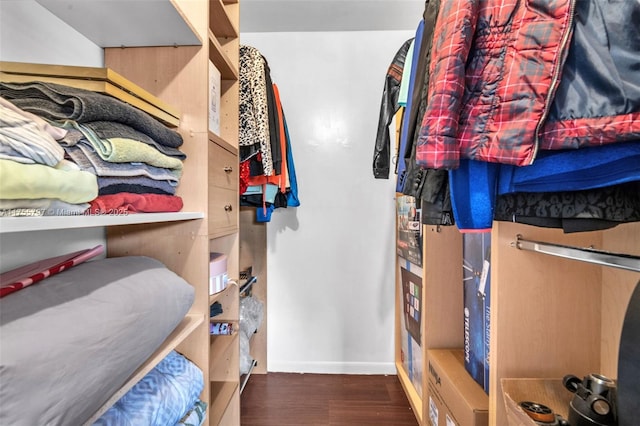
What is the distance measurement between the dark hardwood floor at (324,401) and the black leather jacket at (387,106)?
1363 mm

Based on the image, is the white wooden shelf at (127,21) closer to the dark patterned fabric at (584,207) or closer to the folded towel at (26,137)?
the folded towel at (26,137)

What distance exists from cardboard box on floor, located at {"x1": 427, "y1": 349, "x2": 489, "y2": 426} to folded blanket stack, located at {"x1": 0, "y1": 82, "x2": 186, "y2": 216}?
1203 millimetres

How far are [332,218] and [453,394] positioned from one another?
4.18 ft

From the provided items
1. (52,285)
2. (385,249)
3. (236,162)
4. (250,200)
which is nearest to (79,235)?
(52,285)

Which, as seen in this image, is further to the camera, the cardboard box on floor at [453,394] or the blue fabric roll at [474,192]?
the cardboard box on floor at [453,394]

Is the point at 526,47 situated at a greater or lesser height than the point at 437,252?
greater

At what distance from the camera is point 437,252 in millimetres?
1499

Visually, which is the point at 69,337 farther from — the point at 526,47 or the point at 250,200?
the point at 250,200

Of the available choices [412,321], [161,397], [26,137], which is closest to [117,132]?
[26,137]

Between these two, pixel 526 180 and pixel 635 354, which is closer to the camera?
pixel 635 354

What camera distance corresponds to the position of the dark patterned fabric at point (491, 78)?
0.57m

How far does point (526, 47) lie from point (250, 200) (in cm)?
152

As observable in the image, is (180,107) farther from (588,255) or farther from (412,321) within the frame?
(412,321)

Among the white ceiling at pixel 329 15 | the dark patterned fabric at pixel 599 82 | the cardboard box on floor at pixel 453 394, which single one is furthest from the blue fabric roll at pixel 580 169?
the white ceiling at pixel 329 15
